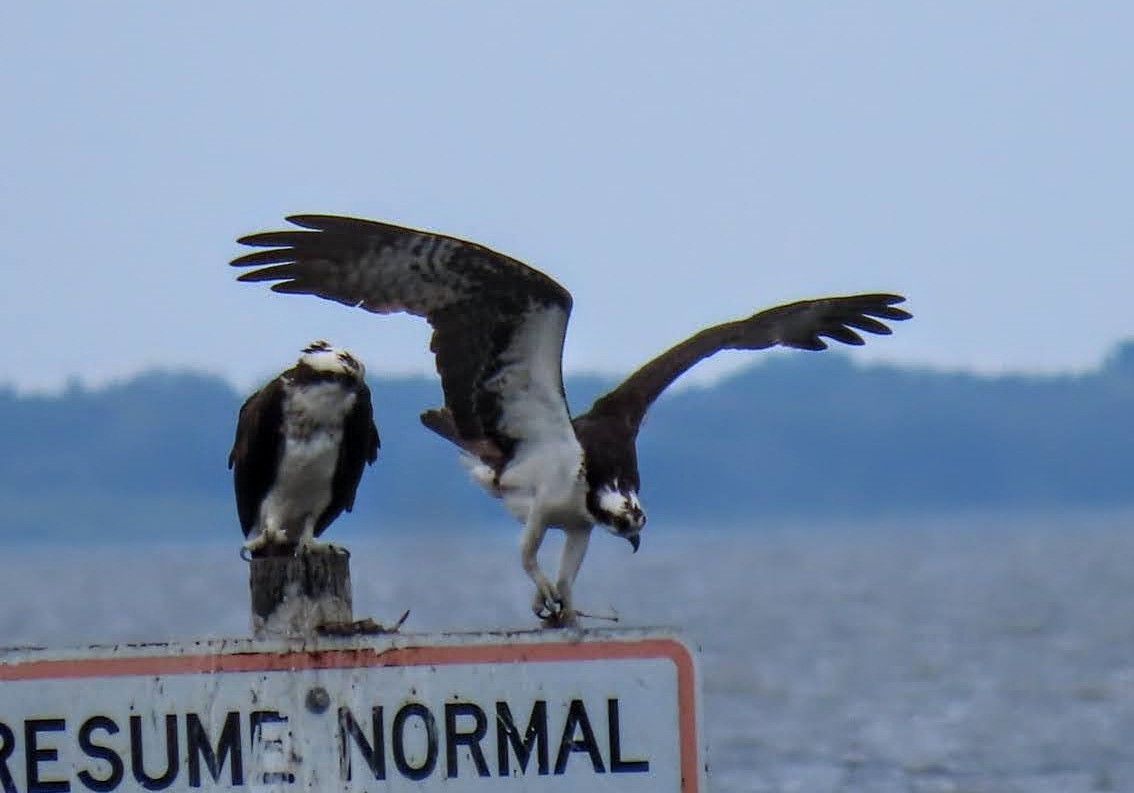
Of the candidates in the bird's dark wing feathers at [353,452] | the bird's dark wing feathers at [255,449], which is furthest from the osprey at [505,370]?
the bird's dark wing feathers at [255,449]

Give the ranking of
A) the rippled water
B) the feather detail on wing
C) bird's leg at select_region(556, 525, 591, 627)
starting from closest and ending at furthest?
bird's leg at select_region(556, 525, 591, 627) → the feather detail on wing → the rippled water

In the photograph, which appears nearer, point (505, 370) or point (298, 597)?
point (298, 597)

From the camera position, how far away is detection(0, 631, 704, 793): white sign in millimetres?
3729

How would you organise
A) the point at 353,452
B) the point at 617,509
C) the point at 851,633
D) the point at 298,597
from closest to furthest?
1. the point at 298,597
2. the point at 617,509
3. the point at 353,452
4. the point at 851,633

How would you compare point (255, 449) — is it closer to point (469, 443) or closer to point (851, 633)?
point (469, 443)

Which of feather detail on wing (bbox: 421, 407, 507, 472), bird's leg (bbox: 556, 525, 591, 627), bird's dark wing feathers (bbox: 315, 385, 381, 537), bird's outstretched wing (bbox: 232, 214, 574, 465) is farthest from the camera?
feather detail on wing (bbox: 421, 407, 507, 472)

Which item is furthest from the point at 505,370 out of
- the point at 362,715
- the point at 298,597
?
the point at 362,715

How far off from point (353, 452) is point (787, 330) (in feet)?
4.91

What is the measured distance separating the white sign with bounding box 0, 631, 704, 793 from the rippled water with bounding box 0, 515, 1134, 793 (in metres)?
0.09

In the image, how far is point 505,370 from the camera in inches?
221

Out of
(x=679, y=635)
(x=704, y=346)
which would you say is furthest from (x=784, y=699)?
(x=679, y=635)

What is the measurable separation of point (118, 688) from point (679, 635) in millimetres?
901

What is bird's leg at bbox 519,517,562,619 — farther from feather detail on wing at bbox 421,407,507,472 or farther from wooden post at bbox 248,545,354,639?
wooden post at bbox 248,545,354,639

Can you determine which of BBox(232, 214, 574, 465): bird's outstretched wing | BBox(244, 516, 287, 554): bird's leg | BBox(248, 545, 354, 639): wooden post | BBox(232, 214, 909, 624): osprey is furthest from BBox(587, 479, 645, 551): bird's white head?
BBox(248, 545, 354, 639): wooden post
